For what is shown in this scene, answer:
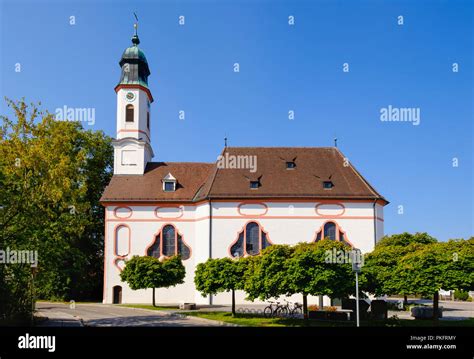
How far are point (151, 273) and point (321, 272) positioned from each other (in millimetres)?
15874

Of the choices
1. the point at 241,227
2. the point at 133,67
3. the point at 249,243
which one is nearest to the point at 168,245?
the point at 241,227

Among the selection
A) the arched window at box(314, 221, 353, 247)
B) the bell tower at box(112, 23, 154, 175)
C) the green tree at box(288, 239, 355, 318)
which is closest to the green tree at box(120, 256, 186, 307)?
the bell tower at box(112, 23, 154, 175)

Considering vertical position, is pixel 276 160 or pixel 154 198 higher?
pixel 276 160

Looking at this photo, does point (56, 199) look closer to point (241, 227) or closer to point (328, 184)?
point (241, 227)

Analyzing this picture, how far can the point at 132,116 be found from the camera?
149 feet

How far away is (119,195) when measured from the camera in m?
41.3

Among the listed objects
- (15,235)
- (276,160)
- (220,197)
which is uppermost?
(276,160)

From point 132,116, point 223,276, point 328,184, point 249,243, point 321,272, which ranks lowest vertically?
point 223,276

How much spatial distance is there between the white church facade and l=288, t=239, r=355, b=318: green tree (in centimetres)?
1504

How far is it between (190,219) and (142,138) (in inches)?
390

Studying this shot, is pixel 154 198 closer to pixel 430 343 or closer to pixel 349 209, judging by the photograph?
pixel 349 209

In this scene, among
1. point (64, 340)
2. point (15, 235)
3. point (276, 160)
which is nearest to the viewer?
point (64, 340)

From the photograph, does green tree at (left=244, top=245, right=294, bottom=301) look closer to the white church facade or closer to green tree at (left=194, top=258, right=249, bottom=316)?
green tree at (left=194, top=258, right=249, bottom=316)

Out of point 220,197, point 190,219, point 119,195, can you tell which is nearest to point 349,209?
point 220,197
